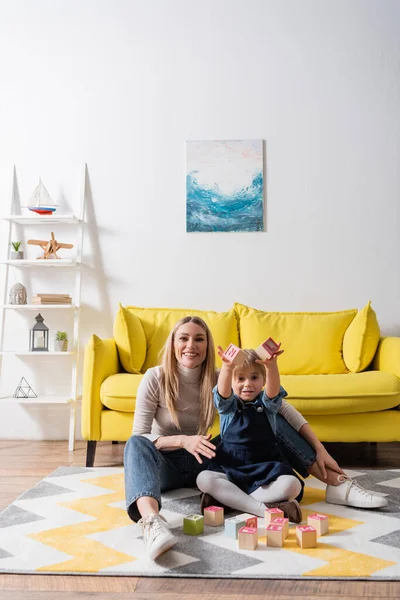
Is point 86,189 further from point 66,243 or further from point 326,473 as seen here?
point 326,473

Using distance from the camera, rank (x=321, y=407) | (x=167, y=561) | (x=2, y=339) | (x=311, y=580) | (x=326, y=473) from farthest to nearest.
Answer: (x=2, y=339) < (x=321, y=407) < (x=326, y=473) < (x=167, y=561) < (x=311, y=580)

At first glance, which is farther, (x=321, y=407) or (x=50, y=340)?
(x=50, y=340)

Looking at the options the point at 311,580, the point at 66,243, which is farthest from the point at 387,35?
the point at 311,580

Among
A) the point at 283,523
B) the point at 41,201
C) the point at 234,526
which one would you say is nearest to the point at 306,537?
the point at 283,523

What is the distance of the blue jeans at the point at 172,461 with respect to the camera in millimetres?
2031

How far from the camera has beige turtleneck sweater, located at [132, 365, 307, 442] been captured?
2389 millimetres

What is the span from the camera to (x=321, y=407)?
2973mm

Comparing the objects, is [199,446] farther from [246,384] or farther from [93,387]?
[93,387]

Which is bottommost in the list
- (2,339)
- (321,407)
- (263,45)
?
(321,407)

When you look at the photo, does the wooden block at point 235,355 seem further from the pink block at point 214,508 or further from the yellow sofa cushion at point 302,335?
the yellow sofa cushion at point 302,335

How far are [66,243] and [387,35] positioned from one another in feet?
7.54

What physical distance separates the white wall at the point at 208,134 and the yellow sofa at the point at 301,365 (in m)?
0.35

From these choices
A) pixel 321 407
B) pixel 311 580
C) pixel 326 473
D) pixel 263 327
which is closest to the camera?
pixel 311 580

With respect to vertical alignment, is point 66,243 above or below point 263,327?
above
